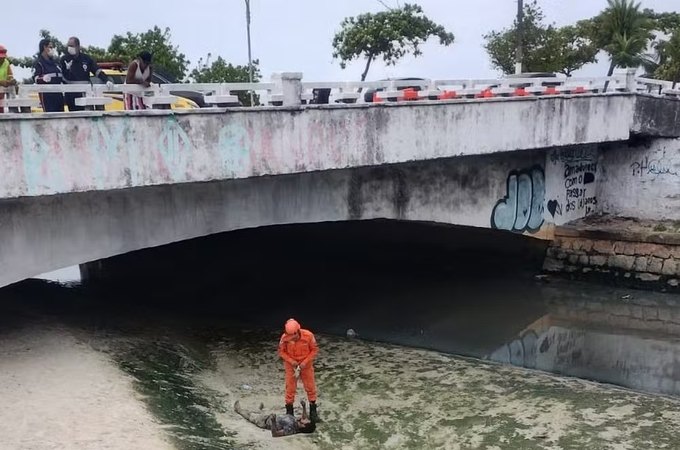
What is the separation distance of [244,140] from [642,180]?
14718mm

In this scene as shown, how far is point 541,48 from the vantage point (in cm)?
3688

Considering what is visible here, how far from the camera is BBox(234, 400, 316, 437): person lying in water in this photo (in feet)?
33.5

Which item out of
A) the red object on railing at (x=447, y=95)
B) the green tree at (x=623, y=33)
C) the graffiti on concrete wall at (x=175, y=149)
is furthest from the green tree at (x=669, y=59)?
the graffiti on concrete wall at (x=175, y=149)

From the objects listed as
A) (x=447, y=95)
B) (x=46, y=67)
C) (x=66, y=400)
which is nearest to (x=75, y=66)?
(x=46, y=67)

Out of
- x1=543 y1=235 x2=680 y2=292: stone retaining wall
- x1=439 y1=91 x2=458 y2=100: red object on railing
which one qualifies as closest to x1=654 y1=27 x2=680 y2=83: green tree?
x1=543 y1=235 x2=680 y2=292: stone retaining wall

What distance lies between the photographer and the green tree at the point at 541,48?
121 feet

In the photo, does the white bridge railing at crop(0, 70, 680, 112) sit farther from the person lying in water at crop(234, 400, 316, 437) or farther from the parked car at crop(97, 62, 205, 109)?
the person lying in water at crop(234, 400, 316, 437)


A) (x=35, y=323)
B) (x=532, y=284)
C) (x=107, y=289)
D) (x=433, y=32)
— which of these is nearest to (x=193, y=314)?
(x=107, y=289)

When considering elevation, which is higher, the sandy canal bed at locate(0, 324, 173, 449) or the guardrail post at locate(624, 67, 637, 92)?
the guardrail post at locate(624, 67, 637, 92)

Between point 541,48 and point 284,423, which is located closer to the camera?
point 284,423

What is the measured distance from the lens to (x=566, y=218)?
22.2 metres

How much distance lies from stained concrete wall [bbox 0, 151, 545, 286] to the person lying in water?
13.7 feet

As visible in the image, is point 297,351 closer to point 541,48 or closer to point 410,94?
point 410,94

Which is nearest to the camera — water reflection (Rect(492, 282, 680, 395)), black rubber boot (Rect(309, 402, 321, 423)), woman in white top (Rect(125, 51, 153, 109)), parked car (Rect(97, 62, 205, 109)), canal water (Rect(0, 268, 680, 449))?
canal water (Rect(0, 268, 680, 449))
